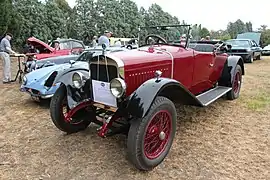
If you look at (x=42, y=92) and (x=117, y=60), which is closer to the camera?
(x=117, y=60)

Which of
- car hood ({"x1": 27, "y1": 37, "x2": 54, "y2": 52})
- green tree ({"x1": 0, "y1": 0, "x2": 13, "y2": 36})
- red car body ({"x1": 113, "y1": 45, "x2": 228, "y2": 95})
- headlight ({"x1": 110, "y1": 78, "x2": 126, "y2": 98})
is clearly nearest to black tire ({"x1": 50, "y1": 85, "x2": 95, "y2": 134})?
headlight ({"x1": 110, "y1": 78, "x2": 126, "y2": 98})

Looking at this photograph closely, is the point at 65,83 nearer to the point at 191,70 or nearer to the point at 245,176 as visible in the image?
the point at 191,70

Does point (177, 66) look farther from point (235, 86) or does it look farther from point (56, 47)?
point (56, 47)

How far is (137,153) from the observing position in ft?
9.08

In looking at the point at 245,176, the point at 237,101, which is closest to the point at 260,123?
the point at 237,101

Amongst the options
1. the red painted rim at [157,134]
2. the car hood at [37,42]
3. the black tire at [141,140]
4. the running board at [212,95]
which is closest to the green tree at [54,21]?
the car hood at [37,42]

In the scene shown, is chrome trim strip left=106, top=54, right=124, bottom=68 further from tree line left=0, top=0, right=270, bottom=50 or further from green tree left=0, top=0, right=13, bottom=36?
tree line left=0, top=0, right=270, bottom=50

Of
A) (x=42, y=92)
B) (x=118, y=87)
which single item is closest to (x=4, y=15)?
(x=42, y=92)

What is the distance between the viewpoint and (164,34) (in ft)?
15.6

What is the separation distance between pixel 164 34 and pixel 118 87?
81.0 inches

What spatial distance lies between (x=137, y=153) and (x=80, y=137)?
1.40 metres

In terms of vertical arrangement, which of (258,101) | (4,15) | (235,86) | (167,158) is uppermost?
(4,15)

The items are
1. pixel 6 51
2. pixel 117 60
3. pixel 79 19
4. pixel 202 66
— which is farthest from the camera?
pixel 79 19

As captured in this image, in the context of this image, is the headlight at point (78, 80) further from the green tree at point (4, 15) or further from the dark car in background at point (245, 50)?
the green tree at point (4, 15)
